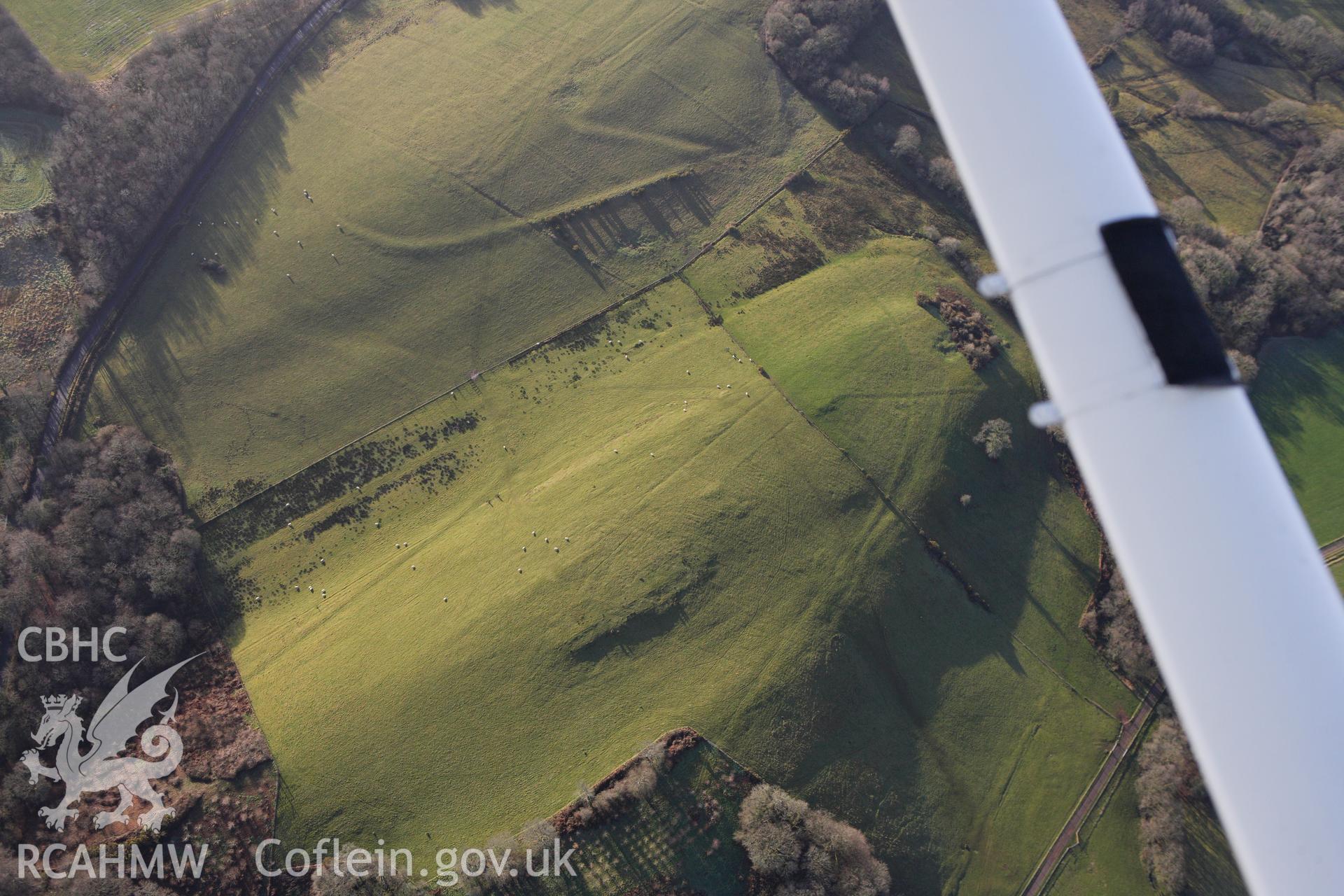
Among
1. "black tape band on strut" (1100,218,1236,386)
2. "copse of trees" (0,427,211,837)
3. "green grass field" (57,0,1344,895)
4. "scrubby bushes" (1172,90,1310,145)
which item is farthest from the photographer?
"scrubby bushes" (1172,90,1310,145)

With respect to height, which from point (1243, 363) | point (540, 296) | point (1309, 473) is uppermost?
point (540, 296)

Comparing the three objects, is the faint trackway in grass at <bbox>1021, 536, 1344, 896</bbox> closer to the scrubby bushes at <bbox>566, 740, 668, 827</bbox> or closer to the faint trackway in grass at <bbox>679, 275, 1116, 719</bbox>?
the faint trackway in grass at <bbox>679, 275, 1116, 719</bbox>

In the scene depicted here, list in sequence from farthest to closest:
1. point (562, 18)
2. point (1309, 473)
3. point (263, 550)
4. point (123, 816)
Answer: point (562, 18), point (1309, 473), point (263, 550), point (123, 816)

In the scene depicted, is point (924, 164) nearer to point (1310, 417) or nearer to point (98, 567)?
point (1310, 417)

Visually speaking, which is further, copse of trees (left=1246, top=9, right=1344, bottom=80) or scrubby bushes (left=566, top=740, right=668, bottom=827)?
copse of trees (left=1246, top=9, right=1344, bottom=80)

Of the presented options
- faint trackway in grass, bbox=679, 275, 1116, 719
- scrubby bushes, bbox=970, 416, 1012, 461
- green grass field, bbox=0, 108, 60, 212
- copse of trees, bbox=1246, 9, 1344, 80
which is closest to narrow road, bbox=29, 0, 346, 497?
green grass field, bbox=0, 108, 60, 212

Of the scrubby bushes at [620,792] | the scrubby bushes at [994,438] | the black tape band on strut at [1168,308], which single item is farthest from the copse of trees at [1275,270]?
the scrubby bushes at [620,792]

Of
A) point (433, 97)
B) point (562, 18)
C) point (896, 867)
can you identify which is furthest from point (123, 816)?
point (562, 18)

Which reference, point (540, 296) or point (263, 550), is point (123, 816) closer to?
point (263, 550)
